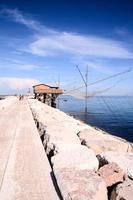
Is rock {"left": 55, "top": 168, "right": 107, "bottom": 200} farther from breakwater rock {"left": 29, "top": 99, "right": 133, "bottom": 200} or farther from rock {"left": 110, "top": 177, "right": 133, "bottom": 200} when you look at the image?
rock {"left": 110, "top": 177, "right": 133, "bottom": 200}

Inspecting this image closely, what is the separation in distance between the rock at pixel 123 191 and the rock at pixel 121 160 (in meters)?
0.52

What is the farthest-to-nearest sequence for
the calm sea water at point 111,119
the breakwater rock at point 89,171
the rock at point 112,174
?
the calm sea water at point 111,119 → the rock at point 112,174 → the breakwater rock at point 89,171

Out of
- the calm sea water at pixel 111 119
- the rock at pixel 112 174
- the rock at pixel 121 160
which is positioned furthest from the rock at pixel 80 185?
the calm sea water at pixel 111 119

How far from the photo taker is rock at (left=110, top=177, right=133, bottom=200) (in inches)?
177

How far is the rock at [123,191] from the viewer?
177 inches

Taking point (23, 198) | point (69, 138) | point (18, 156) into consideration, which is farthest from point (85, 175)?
point (69, 138)

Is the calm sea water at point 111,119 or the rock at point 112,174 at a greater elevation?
the rock at point 112,174

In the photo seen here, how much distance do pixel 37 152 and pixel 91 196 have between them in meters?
3.84

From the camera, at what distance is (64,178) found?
506 cm

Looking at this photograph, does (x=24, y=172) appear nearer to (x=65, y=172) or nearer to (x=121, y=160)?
(x=65, y=172)

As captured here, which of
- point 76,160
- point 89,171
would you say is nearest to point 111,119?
point 76,160

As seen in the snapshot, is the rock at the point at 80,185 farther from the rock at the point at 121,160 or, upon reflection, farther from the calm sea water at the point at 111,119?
the calm sea water at the point at 111,119

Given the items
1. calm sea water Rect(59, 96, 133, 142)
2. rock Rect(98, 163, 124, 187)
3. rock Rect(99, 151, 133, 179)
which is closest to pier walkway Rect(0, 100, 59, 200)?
rock Rect(98, 163, 124, 187)

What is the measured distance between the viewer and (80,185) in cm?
473
